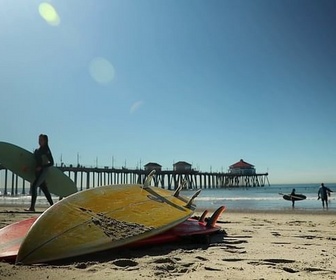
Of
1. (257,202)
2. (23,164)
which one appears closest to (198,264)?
(23,164)

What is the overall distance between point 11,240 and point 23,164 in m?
4.21

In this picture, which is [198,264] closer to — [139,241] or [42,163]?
[139,241]

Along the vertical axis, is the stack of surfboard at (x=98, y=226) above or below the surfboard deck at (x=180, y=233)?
above

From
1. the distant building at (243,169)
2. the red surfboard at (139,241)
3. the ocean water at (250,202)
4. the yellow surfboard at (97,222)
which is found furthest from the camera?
the distant building at (243,169)

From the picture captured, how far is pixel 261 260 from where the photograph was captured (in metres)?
2.82

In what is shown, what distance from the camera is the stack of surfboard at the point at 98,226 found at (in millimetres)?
2600

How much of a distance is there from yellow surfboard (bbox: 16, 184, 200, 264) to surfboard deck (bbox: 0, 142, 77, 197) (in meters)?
3.63

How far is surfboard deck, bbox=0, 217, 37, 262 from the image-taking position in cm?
265

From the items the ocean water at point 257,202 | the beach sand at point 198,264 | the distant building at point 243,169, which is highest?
the distant building at point 243,169

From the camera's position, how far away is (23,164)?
699 cm

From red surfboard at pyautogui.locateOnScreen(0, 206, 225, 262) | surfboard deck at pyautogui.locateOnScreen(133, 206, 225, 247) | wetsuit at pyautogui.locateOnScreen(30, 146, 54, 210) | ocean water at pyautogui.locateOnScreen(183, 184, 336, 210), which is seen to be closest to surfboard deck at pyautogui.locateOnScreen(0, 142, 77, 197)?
wetsuit at pyautogui.locateOnScreen(30, 146, 54, 210)

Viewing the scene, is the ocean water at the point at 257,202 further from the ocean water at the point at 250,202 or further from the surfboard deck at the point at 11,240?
the surfboard deck at the point at 11,240

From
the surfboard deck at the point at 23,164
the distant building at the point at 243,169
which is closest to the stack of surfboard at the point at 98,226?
the surfboard deck at the point at 23,164

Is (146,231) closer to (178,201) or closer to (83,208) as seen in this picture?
(83,208)
